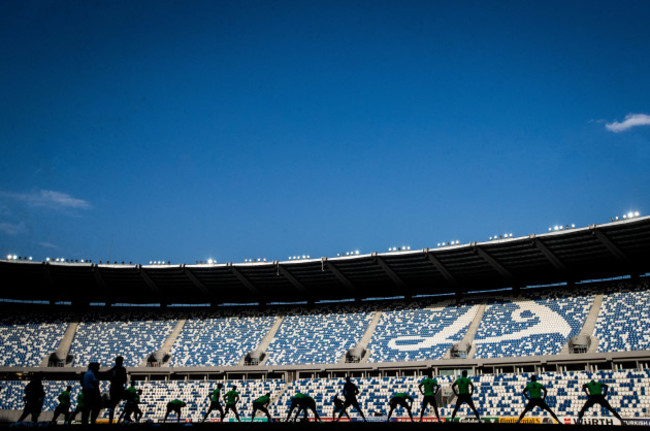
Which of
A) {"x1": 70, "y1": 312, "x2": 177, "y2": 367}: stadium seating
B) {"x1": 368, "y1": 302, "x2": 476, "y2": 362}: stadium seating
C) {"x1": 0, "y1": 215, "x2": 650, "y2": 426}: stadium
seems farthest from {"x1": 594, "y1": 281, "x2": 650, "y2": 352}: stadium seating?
{"x1": 70, "y1": 312, "x2": 177, "y2": 367}: stadium seating

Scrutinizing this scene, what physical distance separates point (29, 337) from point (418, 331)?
1390 inches

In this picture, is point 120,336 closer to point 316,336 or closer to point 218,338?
point 218,338

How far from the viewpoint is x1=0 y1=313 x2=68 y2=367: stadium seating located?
4866 centimetres

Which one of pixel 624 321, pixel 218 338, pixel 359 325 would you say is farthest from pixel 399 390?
pixel 218 338

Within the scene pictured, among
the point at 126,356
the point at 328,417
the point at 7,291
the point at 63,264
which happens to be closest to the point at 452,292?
the point at 328,417

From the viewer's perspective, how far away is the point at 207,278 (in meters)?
51.5

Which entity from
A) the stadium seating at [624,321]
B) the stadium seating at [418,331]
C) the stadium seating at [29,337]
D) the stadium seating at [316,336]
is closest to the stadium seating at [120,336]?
the stadium seating at [29,337]

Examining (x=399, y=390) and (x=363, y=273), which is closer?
(x=399, y=390)

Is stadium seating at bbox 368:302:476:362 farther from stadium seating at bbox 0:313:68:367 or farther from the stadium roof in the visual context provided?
stadium seating at bbox 0:313:68:367

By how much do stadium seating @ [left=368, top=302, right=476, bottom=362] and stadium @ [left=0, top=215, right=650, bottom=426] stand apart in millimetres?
164

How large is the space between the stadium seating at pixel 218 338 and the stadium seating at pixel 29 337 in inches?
458

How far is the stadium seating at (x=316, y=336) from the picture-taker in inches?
1796

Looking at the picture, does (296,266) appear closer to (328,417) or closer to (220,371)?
(220,371)

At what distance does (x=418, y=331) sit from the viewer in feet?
149
